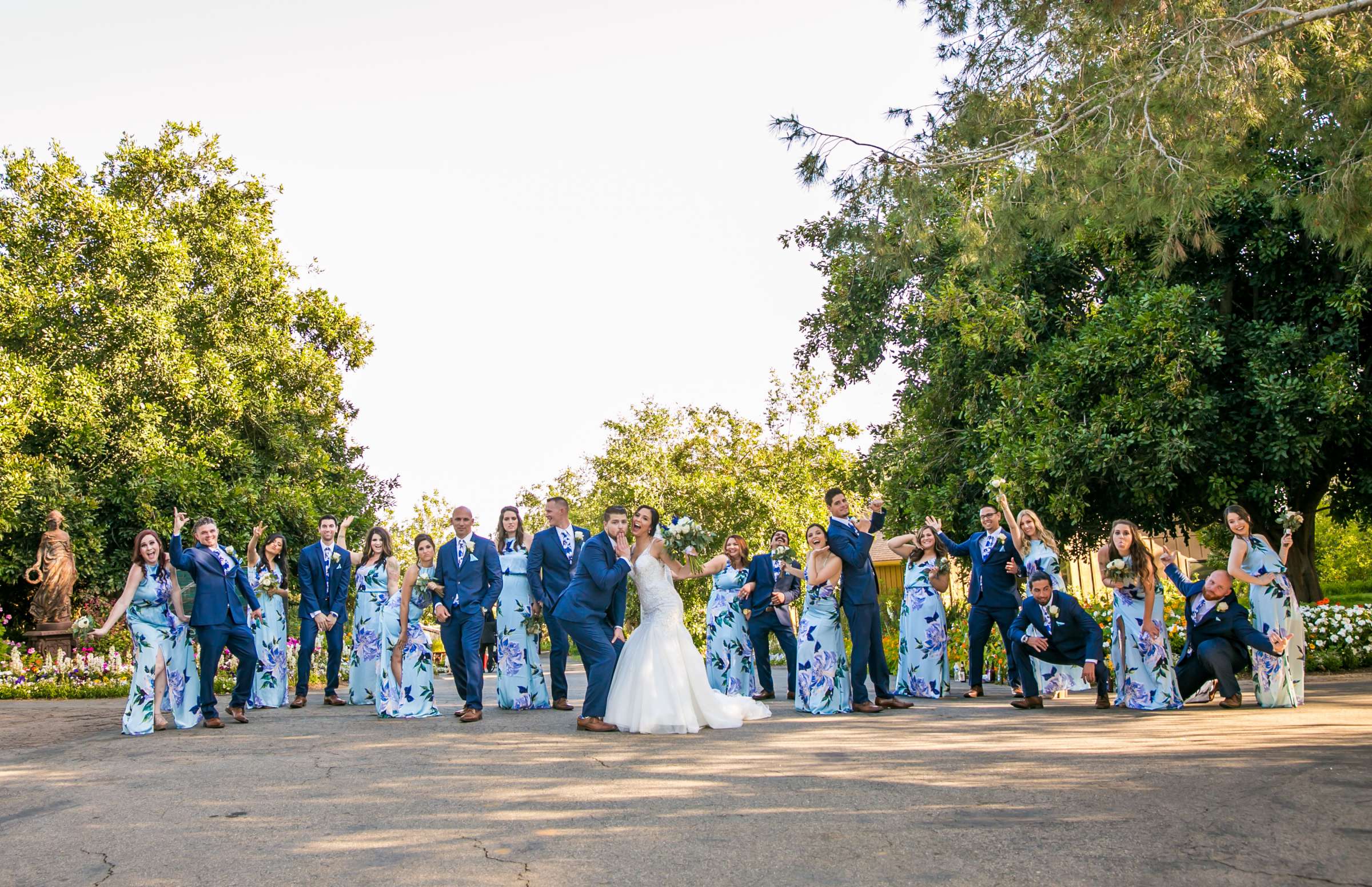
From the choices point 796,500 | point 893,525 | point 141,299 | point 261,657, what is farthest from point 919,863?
point 796,500

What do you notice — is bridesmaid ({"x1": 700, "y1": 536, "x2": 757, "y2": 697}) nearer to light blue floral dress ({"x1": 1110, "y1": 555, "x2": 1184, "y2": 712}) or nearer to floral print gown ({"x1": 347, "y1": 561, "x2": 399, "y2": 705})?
floral print gown ({"x1": 347, "y1": 561, "x2": 399, "y2": 705})

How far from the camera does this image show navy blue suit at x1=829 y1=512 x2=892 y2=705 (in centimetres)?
1085

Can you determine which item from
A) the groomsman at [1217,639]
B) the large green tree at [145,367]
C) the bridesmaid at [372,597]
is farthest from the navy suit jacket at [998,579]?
the large green tree at [145,367]

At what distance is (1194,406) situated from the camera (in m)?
15.6

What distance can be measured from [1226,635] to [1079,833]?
657cm

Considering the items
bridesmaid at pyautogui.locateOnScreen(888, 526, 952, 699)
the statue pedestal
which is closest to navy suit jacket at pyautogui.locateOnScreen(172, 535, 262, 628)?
bridesmaid at pyautogui.locateOnScreen(888, 526, 952, 699)

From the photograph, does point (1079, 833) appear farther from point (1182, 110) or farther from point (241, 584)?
point (241, 584)

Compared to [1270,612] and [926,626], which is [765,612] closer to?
[926,626]

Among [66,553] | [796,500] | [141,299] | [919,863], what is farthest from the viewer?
[796,500]

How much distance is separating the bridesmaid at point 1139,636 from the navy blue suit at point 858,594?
2248 mm

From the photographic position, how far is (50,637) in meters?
20.5

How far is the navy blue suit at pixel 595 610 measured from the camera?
393 inches

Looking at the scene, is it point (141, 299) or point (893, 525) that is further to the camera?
point (141, 299)

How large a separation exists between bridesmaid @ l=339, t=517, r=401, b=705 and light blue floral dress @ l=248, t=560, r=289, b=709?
999 mm
